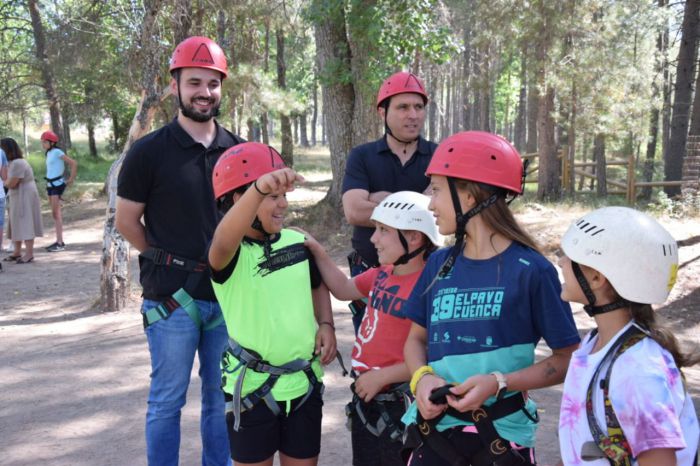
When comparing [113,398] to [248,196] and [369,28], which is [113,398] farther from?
[369,28]

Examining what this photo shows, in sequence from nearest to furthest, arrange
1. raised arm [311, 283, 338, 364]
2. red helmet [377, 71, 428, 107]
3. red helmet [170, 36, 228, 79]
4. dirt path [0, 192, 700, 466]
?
raised arm [311, 283, 338, 364] → red helmet [170, 36, 228, 79] → red helmet [377, 71, 428, 107] → dirt path [0, 192, 700, 466]

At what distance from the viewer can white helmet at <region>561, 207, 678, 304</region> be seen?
209cm

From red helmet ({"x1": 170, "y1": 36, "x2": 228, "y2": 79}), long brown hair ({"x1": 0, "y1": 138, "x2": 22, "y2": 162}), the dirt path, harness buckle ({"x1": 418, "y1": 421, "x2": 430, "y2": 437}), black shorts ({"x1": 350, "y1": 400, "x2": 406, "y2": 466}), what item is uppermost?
red helmet ({"x1": 170, "y1": 36, "x2": 228, "y2": 79})

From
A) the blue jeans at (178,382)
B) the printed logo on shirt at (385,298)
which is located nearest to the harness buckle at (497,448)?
the printed logo on shirt at (385,298)

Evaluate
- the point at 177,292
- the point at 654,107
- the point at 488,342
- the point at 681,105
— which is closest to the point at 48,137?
the point at 177,292

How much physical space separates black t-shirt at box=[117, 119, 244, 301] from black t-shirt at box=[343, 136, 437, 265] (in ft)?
3.40

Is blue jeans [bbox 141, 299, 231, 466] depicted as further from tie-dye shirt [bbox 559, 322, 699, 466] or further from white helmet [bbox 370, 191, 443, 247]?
tie-dye shirt [bbox 559, 322, 699, 466]

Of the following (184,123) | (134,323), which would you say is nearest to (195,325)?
(184,123)

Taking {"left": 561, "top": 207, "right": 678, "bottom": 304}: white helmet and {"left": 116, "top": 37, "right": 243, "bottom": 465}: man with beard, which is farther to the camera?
{"left": 116, "top": 37, "right": 243, "bottom": 465}: man with beard

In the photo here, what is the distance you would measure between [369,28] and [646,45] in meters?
19.4

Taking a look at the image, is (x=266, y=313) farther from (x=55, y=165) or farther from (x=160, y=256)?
(x=55, y=165)

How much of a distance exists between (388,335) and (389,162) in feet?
5.25

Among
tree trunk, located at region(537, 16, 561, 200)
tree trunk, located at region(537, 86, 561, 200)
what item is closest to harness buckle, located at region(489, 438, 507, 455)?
tree trunk, located at region(537, 16, 561, 200)

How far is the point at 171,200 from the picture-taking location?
3551mm
